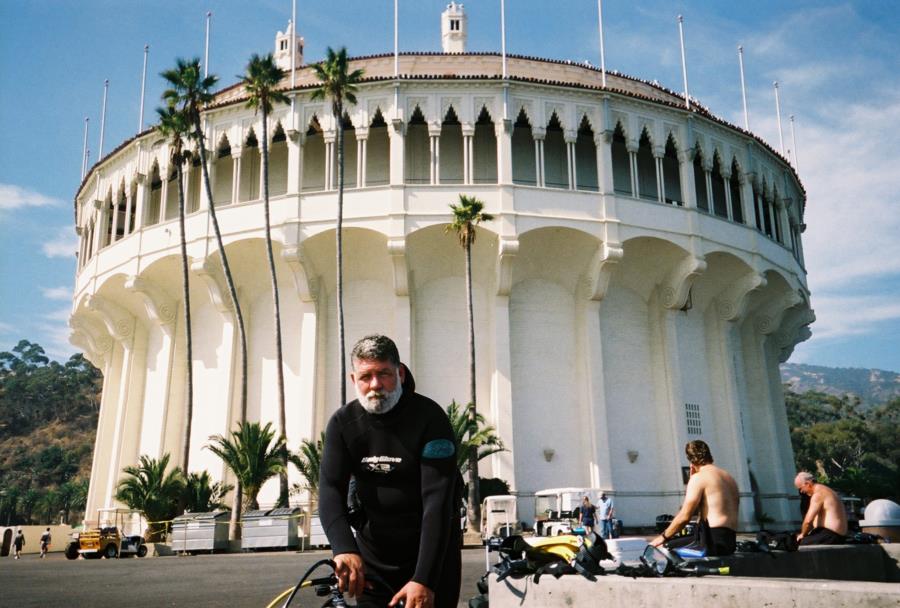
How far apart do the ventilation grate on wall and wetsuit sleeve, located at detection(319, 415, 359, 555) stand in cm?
3016

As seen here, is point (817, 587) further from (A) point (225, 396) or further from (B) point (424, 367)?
(A) point (225, 396)

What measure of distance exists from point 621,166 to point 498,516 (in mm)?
16051

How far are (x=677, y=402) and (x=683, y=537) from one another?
83.0ft

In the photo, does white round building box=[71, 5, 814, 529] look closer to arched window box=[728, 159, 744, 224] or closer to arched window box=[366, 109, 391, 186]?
arched window box=[366, 109, 391, 186]

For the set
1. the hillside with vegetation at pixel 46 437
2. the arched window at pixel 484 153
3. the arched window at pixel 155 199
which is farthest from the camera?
the hillside with vegetation at pixel 46 437

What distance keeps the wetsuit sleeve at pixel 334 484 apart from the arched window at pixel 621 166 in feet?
99.1

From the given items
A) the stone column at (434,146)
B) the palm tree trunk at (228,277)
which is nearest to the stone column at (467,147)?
the stone column at (434,146)

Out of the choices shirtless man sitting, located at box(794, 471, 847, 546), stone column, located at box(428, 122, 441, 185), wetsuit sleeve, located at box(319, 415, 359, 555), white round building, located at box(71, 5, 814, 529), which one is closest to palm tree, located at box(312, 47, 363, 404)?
white round building, located at box(71, 5, 814, 529)

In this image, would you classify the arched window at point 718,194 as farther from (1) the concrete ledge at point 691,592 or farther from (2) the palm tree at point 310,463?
(1) the concrete ledge at point 691,592

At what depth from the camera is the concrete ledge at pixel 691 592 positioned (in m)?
3.70

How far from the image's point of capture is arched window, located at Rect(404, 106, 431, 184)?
102ft

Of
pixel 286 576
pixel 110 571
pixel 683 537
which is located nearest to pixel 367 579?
pixel 683 537

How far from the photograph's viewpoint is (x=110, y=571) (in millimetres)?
16484

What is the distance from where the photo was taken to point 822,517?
347 inches
